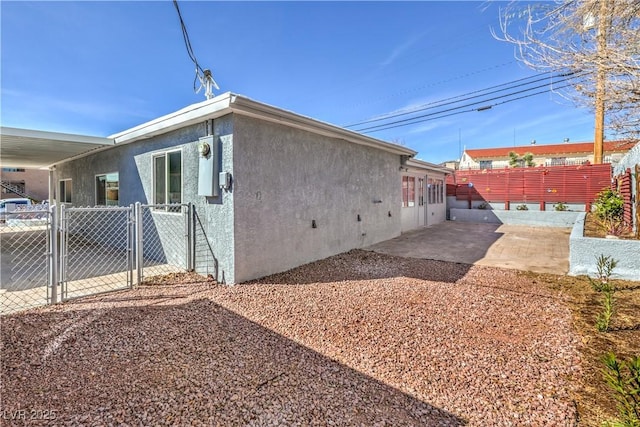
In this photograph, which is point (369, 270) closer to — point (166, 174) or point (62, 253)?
point (166, 174)

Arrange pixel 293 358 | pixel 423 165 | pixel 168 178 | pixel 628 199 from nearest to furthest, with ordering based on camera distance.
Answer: pixel 293 358 < pixel 168 178 < pixel 628 199 < pixel 423 165

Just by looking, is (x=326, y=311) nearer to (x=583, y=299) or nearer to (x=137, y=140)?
(x=583, y=299)

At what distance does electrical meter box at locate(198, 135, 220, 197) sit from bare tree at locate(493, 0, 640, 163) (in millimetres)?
4624

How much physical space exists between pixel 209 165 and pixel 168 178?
6.03ft

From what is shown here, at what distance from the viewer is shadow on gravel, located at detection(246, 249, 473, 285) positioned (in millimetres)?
5617

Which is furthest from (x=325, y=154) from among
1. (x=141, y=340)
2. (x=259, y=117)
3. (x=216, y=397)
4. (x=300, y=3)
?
(x=216, y=397)

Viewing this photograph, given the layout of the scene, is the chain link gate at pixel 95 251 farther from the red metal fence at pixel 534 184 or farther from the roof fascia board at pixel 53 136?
the red metal fence at pixel 534 184

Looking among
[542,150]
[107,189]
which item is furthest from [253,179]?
[542,150]

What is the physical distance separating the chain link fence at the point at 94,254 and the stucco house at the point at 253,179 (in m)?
0.48

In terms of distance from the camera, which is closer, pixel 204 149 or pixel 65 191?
pixel 204 149

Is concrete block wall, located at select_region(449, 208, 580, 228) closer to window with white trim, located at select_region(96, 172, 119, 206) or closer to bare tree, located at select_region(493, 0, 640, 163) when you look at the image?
bare tree, located at select_region(493, 0, 640, 163)

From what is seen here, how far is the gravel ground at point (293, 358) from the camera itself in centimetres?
212

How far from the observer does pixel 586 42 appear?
384 centimetres

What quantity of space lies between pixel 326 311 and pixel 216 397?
200 cm
